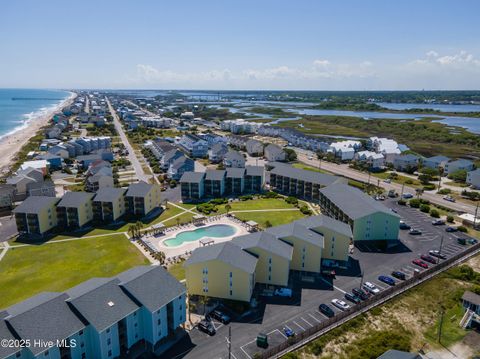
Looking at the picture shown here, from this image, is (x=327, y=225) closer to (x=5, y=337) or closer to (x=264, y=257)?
(x=264, y=257)

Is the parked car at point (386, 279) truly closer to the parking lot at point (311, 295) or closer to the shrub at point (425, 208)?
the parking lot at point (311, 295)

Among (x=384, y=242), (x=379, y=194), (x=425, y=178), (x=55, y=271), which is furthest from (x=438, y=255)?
(x=55, y=271)

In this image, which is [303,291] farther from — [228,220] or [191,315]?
[228,220]

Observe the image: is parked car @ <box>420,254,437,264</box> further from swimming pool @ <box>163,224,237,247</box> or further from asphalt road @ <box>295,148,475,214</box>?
swimming pool @ <box>163,224,237,247</box>

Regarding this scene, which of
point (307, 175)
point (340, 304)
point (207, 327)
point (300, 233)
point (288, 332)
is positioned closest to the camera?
point (288, 332)

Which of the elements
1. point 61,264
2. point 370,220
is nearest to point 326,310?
point 370,220

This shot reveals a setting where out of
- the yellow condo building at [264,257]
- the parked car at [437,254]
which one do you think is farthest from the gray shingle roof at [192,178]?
the parked car at [437,254]

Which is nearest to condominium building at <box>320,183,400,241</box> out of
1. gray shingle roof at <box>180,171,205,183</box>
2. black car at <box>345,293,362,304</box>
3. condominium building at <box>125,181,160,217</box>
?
black car at <box>345,293,362,304</box>
